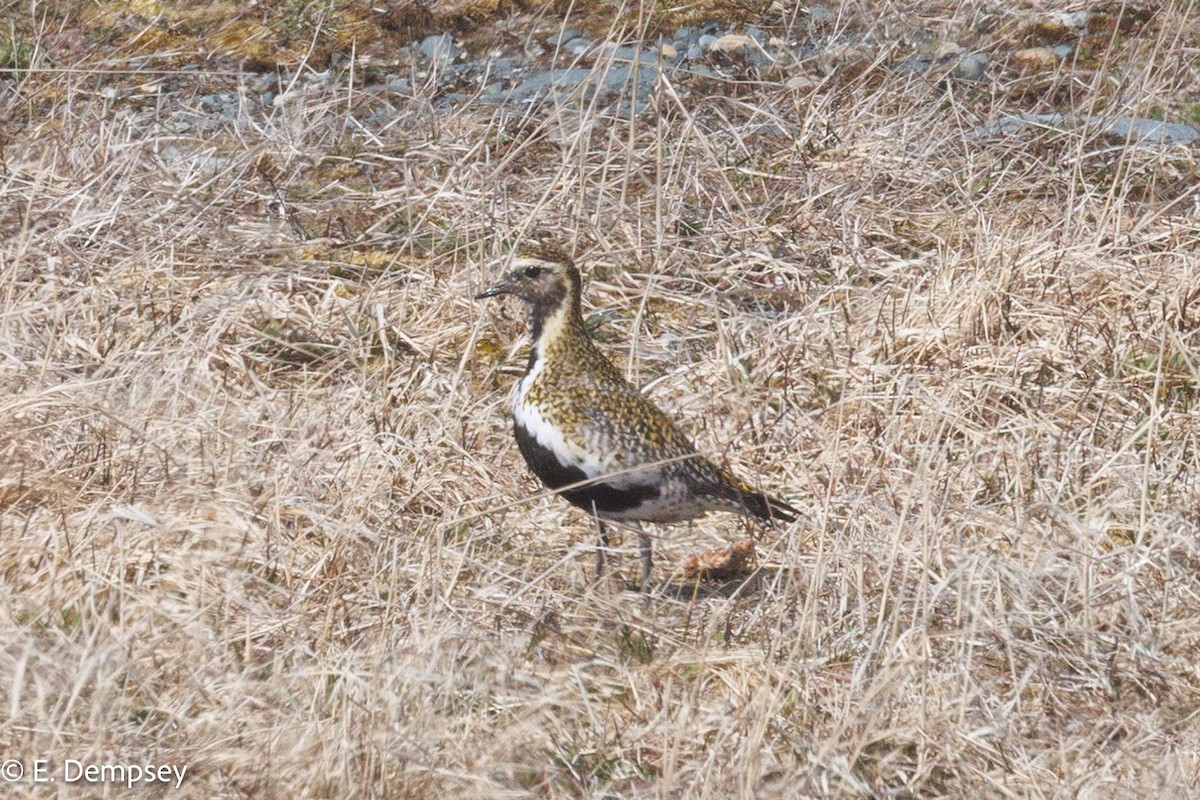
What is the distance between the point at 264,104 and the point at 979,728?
509cm

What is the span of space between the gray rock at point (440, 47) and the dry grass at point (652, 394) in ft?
1.58

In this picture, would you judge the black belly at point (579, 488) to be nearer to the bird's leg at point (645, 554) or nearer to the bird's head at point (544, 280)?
the bird's leg at point (645, 554)

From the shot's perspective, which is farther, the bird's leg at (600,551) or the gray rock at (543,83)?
the gray rock at (543,83)

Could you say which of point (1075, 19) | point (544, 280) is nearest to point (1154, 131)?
point (1075, 19)

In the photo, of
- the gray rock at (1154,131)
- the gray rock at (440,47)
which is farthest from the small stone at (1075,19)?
the gray rock at (440,47)

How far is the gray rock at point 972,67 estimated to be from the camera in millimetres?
7844

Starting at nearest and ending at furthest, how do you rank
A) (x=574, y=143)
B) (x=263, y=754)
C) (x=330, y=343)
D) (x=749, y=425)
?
(x=263, y=754), (x=749, y=425), (x=330, y=343), (x=574, y=143)

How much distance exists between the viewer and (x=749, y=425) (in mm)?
5652

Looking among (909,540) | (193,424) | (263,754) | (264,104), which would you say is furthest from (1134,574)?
(264,104)

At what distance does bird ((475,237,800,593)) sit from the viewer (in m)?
4.82

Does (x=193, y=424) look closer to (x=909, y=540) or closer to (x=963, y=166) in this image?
(x=909, y=540)

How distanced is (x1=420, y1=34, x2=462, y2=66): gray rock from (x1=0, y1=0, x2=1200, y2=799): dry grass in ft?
1.58

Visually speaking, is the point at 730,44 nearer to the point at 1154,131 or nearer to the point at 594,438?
the point at 1154,131

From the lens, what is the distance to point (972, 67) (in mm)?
7898
